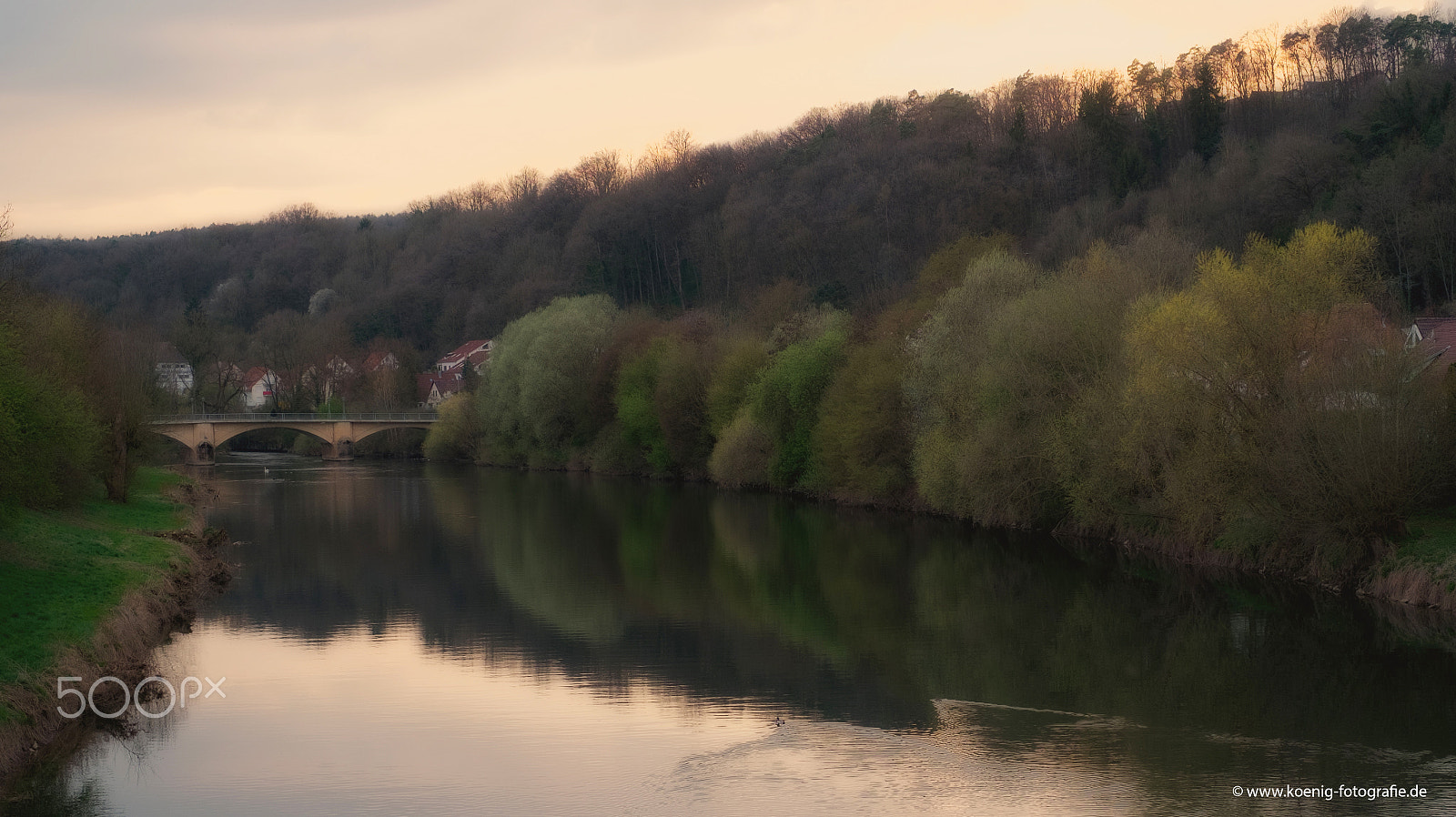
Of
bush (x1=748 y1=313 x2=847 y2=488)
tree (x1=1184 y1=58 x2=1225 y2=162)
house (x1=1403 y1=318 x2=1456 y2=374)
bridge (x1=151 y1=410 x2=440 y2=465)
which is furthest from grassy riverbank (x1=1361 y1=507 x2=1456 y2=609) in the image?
bridge (x1=151 y1=410 x2=440 y2=465)

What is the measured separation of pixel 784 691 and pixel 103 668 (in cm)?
970

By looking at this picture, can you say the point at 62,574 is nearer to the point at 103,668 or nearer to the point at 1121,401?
the point at 103,668

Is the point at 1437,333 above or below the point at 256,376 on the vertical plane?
below

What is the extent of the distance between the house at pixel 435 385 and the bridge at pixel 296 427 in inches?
460

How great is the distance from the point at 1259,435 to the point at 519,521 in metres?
27.0

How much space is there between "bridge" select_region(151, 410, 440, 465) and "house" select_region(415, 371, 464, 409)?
38.3 feet

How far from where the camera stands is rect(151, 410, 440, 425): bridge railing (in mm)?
82750

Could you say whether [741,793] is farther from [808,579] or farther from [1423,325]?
[1423,325]

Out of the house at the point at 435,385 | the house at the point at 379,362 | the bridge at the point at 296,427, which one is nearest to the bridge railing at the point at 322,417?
the bridge at the point at 296,427

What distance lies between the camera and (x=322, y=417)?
87.3 metres

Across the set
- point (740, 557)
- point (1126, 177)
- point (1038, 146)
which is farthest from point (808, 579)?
point (1038, 146)

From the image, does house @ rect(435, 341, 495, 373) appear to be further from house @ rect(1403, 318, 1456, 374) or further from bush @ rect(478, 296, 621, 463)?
house @ rect(1403, 318, 1456, 374)

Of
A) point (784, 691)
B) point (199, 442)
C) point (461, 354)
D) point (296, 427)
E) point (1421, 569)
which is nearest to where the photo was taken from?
point (784, 691)

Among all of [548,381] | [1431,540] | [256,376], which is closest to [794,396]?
[548,381]
